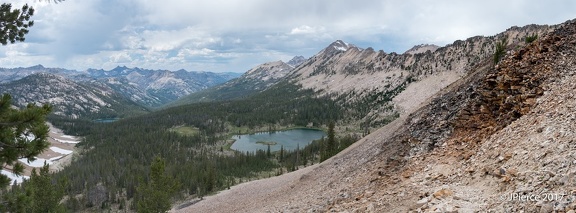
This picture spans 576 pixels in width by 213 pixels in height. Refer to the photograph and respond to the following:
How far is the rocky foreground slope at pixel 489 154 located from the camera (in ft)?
40.3

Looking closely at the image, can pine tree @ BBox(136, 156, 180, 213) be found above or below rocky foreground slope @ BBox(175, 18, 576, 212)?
below

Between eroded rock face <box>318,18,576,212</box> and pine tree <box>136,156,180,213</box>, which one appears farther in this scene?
pine tree <box>136,156,180,213</box>

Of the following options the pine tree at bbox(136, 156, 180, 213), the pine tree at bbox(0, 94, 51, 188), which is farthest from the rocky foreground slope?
the pine tree at bbox(136, 156, 180, 213)

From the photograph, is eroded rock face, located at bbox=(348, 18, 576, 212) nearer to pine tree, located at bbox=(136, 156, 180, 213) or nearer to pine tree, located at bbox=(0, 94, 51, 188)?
pine tree, located at bbox=(0, 94, 51, 188)

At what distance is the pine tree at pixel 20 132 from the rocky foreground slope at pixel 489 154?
16522mm

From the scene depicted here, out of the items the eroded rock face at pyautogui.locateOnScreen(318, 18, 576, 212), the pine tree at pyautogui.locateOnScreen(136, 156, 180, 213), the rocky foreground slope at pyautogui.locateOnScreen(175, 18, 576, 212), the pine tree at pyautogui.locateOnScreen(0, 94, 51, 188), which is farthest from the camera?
the pine tree at pyautogui.locateOnScreen(136, 156, 180, 213)

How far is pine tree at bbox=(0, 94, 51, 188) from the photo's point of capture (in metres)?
14.5

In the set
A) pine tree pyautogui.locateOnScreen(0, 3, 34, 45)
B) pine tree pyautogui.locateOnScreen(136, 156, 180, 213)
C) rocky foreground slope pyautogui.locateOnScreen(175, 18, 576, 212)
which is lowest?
pine tree pyautogui.locateOnScreen(136, 156, 180, 213)

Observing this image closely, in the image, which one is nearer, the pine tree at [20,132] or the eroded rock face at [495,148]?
the eroded rock face at [495,148]

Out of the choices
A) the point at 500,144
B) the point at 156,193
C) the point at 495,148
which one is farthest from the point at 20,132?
the point at 156,193

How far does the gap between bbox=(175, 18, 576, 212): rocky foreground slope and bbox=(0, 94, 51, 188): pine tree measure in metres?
16.5

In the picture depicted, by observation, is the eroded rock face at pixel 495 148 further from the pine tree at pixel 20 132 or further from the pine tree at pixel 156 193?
the pine tree at pixel 156 193

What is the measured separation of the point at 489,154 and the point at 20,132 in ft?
74.0

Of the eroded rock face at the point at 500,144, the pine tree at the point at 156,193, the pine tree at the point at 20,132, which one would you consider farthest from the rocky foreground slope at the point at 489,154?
the pine tree at the point at 156,193
